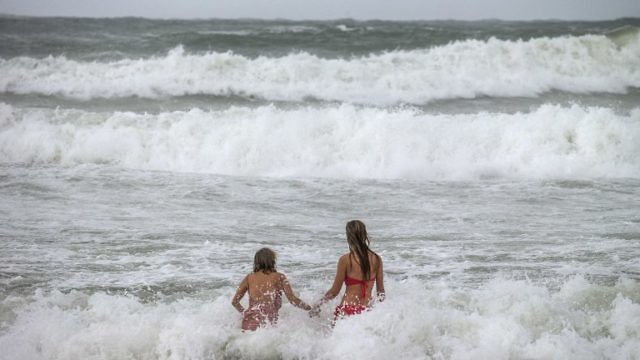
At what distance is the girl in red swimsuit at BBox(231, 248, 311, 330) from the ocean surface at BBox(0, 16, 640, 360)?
16 cm

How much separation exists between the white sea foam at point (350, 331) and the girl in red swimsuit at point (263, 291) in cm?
11

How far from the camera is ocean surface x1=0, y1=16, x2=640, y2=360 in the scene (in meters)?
5.70

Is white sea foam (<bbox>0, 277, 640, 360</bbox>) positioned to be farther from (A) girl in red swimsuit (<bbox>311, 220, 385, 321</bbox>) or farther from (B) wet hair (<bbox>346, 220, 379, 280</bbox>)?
(B) wet hair (<bbox>346, 220, 379, 280</bbox>)

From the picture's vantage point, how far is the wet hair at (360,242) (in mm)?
5371

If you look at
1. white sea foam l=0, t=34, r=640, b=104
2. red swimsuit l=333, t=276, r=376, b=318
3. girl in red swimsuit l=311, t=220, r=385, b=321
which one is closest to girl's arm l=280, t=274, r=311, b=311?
girl in red swimsuit l=311, t=220, r=385, b=321

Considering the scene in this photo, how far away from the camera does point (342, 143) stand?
45.8ft

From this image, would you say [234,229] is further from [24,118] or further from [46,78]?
[46,78]

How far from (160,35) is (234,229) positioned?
19.6 meters

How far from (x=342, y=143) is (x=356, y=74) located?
7.66 meters

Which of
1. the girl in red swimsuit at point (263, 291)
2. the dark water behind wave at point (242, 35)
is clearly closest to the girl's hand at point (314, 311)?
the girl in red swimsuit at point (263, 291)

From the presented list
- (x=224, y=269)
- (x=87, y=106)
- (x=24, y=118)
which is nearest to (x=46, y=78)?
(x=87, y=106)

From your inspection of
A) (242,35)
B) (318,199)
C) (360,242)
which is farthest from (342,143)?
(242,35)

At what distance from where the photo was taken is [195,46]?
25.2m

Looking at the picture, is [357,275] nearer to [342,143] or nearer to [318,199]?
[318,199]
